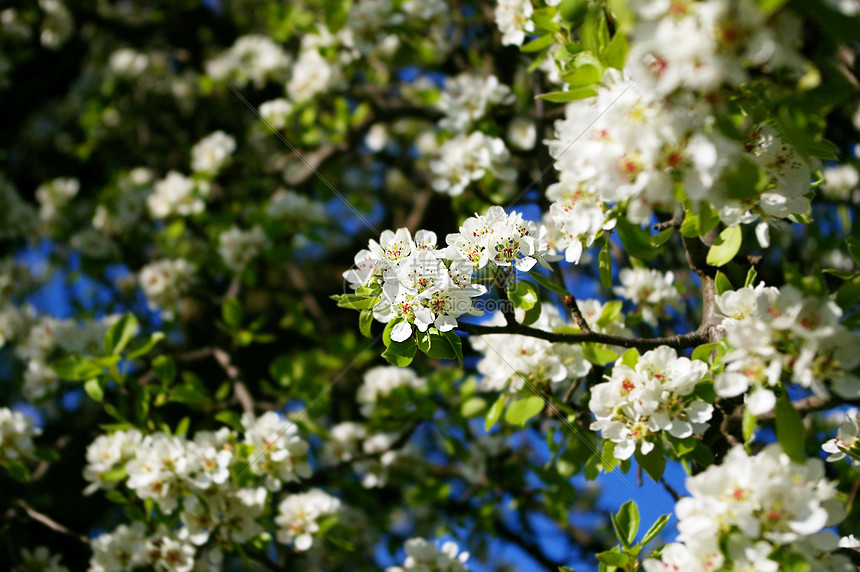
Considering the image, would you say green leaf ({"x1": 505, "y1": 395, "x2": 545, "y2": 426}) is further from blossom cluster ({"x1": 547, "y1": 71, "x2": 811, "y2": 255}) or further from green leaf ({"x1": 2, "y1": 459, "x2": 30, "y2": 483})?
green leaf ({"x1": 2, "y1": 459, "x2": 30, "y2": 483})

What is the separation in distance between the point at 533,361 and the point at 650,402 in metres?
0.50

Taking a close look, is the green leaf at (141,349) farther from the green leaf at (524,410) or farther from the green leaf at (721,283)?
the green leaf at (721,283)

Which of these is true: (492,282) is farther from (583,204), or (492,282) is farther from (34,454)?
(34,454)

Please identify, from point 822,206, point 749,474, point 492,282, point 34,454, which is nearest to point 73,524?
point 34,454

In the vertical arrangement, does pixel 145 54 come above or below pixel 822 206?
above

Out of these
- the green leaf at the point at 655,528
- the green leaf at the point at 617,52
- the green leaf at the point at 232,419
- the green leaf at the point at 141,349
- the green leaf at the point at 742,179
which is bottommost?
the green leaf at the point at 655,528

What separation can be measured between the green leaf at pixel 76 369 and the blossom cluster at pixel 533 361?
1449 mm

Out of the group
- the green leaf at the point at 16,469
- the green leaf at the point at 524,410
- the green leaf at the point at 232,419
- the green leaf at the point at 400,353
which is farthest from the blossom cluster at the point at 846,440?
the green leaf at the point at 16,469

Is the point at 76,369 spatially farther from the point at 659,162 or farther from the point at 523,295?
the point at 659,162

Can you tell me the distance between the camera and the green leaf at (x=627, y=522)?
1.62 metres

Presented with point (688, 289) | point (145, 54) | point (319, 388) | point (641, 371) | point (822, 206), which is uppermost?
point (145, 54)

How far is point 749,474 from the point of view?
3.73 feet

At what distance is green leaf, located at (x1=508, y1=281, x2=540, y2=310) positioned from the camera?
156cm

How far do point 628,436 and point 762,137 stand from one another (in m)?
0.75
